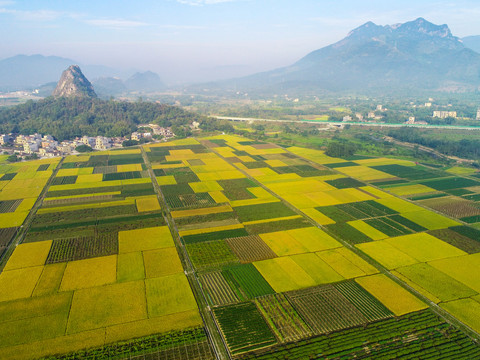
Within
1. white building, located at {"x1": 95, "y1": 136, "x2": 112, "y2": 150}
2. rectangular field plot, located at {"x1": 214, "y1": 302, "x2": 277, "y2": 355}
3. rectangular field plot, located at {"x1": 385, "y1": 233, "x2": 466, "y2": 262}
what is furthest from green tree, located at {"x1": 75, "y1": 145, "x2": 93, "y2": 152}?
rectangular field plot, located at {"x1": 385, "y1": 233, "x2": 466, "y2": 262}

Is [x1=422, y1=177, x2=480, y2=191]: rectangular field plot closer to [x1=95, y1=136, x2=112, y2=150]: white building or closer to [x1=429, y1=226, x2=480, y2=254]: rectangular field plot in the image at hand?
[x1=429, y1=226, x2=480, y2=254]: rectangular field plot

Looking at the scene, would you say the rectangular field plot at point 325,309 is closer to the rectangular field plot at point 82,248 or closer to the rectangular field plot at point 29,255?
the rectangular field plot at point 82,248

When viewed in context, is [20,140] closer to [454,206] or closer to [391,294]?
[391,294]

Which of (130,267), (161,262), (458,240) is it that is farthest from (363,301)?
(130,267)

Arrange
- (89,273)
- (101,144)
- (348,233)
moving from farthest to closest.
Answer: (101,144) < (348,233) < (89,273)

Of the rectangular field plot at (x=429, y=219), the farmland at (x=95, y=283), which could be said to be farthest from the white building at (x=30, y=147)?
the rectangular field plot at (x=429, y=219)

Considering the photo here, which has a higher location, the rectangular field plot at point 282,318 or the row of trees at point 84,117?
the row of trees at point 84,117

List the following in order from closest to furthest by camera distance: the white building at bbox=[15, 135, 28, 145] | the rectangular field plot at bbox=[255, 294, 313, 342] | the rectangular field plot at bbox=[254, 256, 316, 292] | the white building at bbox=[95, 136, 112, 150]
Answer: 1. the rectangular field plot at bbox=[255, 294, 313, 342]
2. the rectangular field plot at bbox=[254, 256, 316, 292]
3. the white building at bbox=[95, 136, 112, 150]
4. the white building at bbox=[15, 135, 28, 145]
